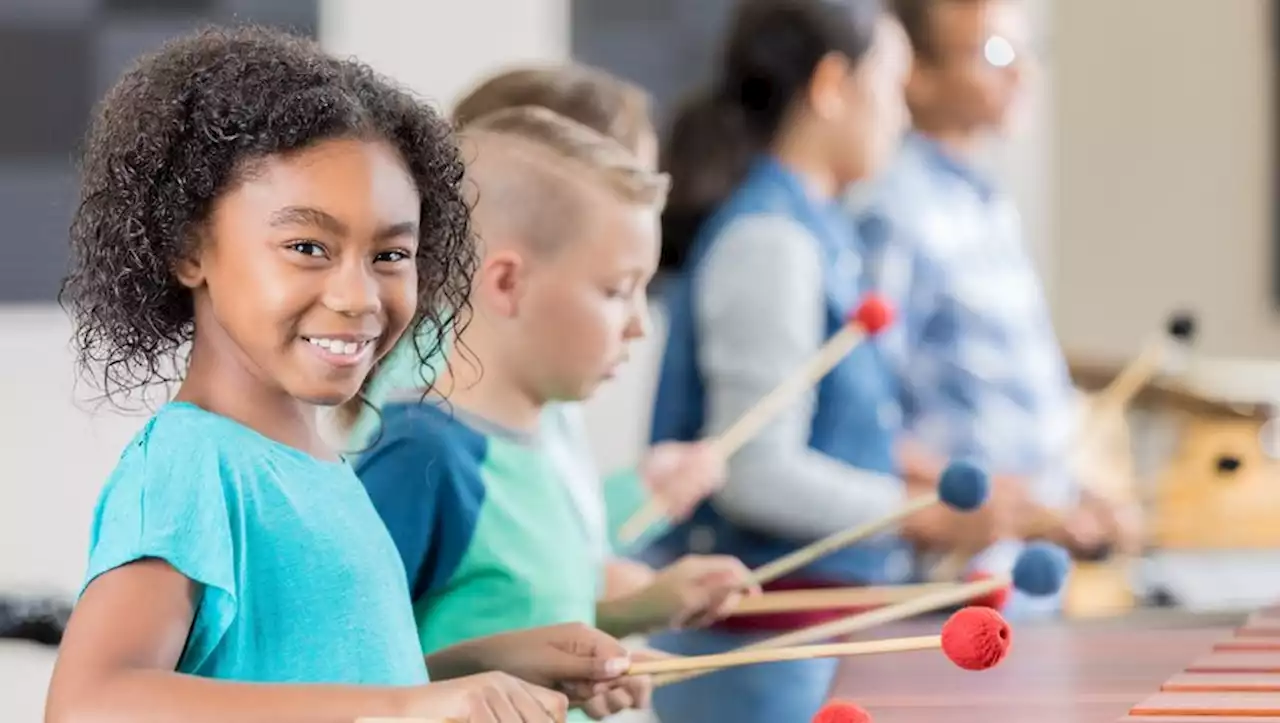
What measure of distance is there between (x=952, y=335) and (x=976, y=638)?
1.29m

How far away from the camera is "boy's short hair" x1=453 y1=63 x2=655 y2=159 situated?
5.06 feet

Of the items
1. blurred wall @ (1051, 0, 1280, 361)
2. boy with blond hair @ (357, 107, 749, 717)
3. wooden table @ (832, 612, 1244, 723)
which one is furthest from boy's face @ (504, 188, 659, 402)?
blurred wall @ (1051, 0, 1280, 361)

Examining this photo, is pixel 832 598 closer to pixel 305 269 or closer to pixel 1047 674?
pixel 1047 674

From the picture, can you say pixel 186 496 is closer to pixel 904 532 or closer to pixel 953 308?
pixel 904 532

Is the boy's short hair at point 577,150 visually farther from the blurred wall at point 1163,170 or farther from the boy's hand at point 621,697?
the blurred wall at point 1163,170

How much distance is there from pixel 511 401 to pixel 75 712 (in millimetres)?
482

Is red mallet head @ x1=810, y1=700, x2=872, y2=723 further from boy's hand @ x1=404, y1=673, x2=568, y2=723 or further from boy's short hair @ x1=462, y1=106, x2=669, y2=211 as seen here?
boy's short hair @ x1=462, y1=106, x2=669, y2=211

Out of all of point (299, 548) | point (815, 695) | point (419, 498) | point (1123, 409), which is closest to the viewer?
point (299, 548)

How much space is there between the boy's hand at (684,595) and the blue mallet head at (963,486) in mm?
235

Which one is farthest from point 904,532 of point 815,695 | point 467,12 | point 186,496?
point 186,496

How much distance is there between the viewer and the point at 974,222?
230 centimetres

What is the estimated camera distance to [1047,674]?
4.25 ft

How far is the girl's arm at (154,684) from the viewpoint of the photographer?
2.77 feet

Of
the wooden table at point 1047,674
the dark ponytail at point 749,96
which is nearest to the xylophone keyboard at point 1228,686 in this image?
the wooden table at point 1047,674
